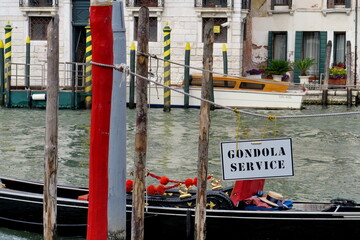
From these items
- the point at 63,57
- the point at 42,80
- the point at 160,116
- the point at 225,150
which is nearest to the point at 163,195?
the point at 225,150

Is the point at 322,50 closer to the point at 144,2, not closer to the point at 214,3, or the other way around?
the point at 214,3

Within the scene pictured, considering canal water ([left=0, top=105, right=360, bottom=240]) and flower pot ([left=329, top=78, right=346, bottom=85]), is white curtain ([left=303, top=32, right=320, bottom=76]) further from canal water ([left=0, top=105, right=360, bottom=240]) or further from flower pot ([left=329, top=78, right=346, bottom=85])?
canal water ([left=0, top=105, right=360, bottom=240])

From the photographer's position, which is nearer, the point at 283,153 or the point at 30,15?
the point at 283,153

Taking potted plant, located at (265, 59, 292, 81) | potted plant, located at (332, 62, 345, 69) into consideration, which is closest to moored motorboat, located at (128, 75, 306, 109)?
potted plant, located at (265, 59, 292, 81)

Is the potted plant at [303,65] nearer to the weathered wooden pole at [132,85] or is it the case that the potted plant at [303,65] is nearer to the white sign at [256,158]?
the weathered wooden pole at [132,85]

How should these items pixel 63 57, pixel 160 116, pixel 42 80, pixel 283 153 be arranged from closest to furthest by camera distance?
1. pixel 283 153
2. pixel 160 116
3. pixel 42 80
4. pixel 63 57

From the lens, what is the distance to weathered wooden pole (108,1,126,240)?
6.11 meters

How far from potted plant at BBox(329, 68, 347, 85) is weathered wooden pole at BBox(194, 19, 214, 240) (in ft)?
53.2

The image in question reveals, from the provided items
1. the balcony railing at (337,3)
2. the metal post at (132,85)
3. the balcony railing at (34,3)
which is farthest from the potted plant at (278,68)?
the balcony railing at (34,3)

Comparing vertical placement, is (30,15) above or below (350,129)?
above

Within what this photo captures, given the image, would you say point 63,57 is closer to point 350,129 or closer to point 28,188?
point 350,129

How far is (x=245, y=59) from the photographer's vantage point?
23.8 metres

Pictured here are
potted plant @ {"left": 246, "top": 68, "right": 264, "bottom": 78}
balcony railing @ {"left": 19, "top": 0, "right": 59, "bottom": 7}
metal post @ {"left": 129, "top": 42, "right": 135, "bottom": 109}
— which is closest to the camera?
metal post @ {"left": 129, "top": 42, "right": 135, "bottom": 109}

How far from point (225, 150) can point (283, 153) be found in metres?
0.40
